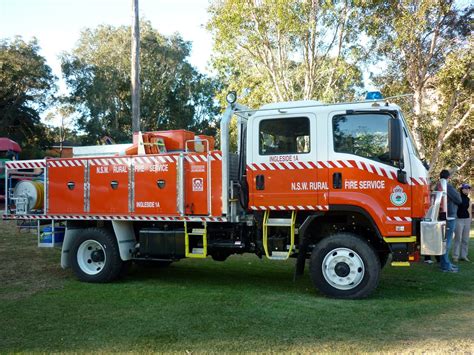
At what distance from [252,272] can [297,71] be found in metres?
12.1

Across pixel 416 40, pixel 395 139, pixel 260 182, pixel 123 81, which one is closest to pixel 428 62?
pixel 416 40

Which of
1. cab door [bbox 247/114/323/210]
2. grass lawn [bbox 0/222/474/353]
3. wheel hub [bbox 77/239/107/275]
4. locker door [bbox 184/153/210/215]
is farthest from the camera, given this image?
wheel hub [bbox 77/239/107/275]

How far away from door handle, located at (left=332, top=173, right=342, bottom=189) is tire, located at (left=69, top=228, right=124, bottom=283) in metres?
3.95

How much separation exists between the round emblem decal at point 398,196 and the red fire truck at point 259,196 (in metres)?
0.01

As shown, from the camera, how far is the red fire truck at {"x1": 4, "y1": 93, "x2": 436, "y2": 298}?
6.95 meters

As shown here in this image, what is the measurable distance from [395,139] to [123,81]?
3525 centimetres

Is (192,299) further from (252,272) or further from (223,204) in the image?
(252,272)

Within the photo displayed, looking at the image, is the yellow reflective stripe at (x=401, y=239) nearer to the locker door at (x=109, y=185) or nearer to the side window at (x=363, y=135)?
the side window at (x=363, y=135)

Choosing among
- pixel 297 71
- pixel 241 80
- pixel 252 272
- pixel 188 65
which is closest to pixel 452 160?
pixel 297 71

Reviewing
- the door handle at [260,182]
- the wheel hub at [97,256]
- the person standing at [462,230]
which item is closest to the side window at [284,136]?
the door handle at [260,182]

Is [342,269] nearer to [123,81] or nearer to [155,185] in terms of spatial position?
[155,185]

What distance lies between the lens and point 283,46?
18438 mm

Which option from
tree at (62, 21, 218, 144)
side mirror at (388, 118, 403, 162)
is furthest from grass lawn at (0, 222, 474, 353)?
tree at (62, 21, 218, 144)

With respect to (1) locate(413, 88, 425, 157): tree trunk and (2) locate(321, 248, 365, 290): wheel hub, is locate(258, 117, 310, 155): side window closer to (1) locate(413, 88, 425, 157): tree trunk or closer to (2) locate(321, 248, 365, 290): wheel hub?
(2) locate(321, 248, 365, 290): wheel hub
